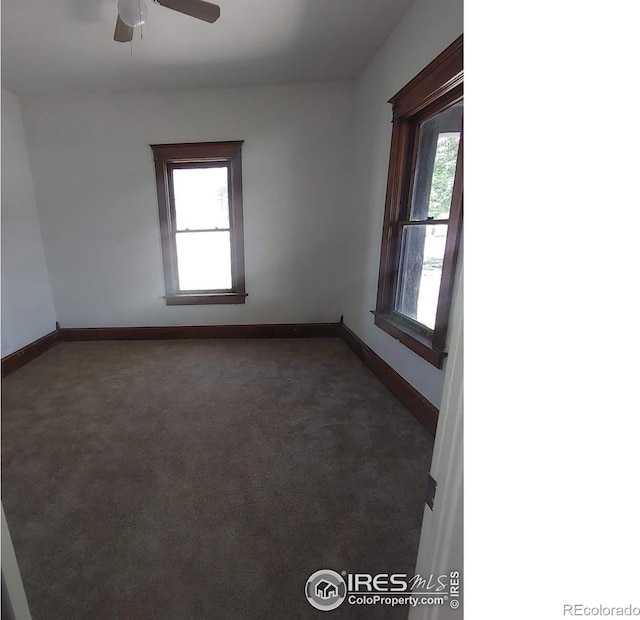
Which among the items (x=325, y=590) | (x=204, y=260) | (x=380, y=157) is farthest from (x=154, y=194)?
(x=325, y=590)

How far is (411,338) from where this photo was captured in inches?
85.0

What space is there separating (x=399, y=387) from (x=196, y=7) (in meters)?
2.67

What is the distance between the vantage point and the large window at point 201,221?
3.20m

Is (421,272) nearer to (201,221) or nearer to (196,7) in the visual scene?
(196,7)

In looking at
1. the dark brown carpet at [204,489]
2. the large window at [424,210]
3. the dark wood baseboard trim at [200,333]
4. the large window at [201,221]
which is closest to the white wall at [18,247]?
the dark wood baseboard trim at [200,333]

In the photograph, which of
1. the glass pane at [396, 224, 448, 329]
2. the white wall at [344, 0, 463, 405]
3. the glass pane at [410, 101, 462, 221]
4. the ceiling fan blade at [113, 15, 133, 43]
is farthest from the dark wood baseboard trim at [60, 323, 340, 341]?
the ceiling fan blade at [113, 15, 133, 43]

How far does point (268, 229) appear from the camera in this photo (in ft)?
11.2

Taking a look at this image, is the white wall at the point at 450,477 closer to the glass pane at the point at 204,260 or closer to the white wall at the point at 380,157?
the white wall at the point at 380,157

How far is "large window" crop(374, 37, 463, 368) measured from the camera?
1774 mm

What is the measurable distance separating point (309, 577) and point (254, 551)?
0.79 ft

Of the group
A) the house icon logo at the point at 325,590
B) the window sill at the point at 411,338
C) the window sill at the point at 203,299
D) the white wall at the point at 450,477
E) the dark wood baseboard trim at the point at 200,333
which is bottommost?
the house icon logo at the point at 325,590

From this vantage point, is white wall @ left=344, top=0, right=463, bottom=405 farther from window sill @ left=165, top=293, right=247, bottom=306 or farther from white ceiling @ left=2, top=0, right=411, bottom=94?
window sill @ left=165, top=293, right=247, bottom=306
